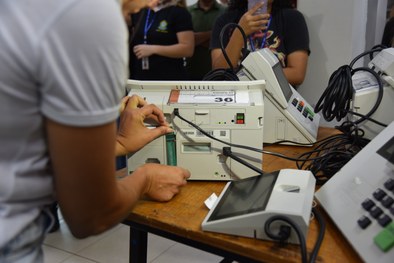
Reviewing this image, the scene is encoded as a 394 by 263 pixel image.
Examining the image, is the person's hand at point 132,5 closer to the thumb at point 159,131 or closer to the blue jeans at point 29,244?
the blue jeans at point 29,244

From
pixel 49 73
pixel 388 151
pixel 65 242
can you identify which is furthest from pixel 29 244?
pixel 65 242

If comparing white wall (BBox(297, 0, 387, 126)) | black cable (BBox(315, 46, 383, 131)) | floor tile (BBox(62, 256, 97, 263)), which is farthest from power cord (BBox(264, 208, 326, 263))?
floor tile (BBox(62, 256, 97, 263))

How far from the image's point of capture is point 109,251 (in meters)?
2.22

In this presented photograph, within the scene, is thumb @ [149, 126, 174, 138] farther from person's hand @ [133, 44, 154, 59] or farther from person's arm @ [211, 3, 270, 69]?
person's hand @ [133, 44, 154, 59]

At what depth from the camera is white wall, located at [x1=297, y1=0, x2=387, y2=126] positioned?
2.20m

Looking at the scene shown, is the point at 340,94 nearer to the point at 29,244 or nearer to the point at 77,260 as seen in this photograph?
the point at 29,244

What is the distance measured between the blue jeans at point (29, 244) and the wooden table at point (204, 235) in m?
0.30

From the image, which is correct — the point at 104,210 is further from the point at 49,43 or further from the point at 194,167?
the point at 194,167

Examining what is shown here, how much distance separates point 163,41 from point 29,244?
2.02m

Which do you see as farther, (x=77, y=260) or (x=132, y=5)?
(x=77, y=260)

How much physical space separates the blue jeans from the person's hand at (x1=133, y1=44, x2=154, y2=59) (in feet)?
6.24

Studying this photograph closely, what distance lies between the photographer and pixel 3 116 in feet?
1.79

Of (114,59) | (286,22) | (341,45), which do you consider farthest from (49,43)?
(341,45)

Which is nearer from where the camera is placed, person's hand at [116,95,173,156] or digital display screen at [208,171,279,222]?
digital display screen at [208,171,279,222]
